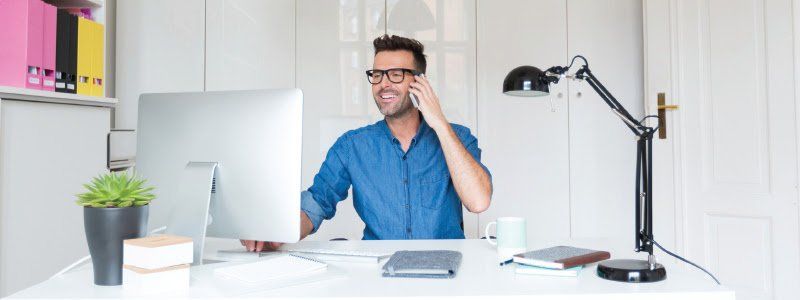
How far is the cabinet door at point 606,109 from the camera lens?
3.28 m

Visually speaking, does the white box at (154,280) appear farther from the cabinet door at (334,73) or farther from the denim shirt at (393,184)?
the cabinet door at (334,73)

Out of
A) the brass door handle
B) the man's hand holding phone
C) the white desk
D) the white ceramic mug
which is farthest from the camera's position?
the brass door handle

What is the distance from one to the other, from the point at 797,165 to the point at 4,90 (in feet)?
9.15

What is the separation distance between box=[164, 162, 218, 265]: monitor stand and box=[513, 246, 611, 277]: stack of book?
678mm

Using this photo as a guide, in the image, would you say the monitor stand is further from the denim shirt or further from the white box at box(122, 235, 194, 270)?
the denim shirt

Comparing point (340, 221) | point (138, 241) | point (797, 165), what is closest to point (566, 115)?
point (797, 165)

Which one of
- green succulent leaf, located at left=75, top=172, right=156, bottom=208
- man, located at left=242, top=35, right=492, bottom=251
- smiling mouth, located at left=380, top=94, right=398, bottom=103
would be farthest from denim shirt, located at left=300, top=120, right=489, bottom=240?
green succulent leaf, located at left=75, top=172, right=156, bottom=208

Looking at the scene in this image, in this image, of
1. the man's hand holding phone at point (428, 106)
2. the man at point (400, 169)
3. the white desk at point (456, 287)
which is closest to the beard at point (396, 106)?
the man at point (400, 169)

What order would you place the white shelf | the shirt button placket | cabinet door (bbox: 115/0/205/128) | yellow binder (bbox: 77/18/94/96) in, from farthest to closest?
cabinet door (bbox: 115/0/205/128) → yellow binder (bbox: 77/18/94/96) → the shirt button placket → the white shelf

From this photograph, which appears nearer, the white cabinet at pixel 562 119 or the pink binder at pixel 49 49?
the pink binder at pixel 49 49

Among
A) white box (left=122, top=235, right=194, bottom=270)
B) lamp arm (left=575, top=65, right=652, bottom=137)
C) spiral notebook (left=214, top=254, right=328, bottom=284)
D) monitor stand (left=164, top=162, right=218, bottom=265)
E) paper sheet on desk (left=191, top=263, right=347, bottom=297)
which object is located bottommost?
paper sheet on desk (left=191, top=263, right=347, bottom=297)

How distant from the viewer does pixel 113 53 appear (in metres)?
2.73

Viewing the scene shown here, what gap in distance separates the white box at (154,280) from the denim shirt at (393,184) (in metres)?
0.85

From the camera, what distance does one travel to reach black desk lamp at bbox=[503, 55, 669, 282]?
46.4 inches
